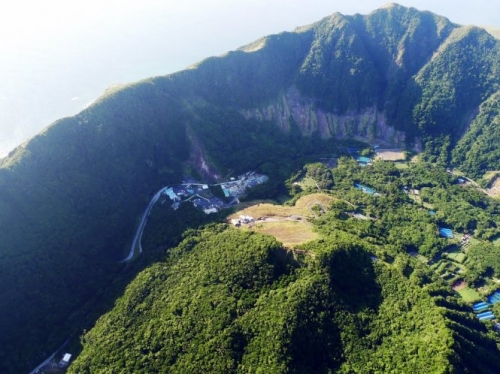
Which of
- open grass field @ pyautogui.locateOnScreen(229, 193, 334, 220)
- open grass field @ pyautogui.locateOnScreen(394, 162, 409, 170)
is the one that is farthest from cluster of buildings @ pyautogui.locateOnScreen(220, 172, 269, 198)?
open grass field @ pyautogui.locateOnScreen(394, 162, 409, 170)

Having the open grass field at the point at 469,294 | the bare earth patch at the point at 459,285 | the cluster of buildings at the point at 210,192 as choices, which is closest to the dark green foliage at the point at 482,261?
the bare earth patch at the point at 459,285

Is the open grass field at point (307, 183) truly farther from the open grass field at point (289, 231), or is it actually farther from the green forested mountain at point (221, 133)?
the open grass field at point (289, 231)

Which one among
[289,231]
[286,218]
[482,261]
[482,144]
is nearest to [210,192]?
[286,218]

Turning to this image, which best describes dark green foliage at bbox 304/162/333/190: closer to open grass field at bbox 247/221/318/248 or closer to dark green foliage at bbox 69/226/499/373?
open grass field at bbox 247/221/318/248

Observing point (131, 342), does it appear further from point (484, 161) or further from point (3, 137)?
point (3, 137)

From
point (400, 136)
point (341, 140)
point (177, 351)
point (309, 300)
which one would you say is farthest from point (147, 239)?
point (400, 136)
